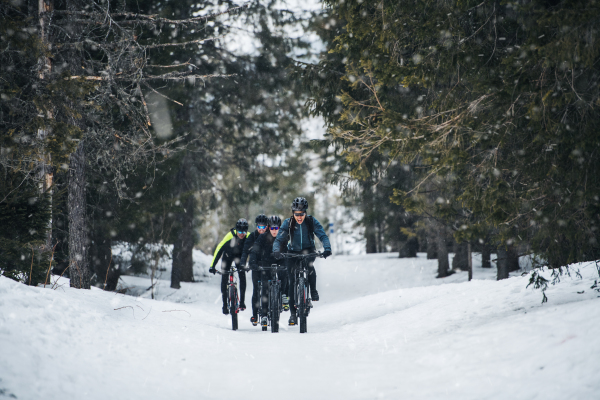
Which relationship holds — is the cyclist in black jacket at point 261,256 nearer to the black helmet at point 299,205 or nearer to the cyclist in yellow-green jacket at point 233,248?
the cyclist in yellow-green jacket at point 233,248

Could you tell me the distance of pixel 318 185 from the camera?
2289 cm

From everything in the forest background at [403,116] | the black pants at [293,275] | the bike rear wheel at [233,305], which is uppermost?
the forest background at [403,116]

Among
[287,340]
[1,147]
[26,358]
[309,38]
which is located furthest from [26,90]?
[309,38]

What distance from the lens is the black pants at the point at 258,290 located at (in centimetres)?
831

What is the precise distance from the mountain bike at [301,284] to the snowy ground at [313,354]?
47 centimetres

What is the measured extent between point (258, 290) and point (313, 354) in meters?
3.56

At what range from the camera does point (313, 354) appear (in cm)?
541

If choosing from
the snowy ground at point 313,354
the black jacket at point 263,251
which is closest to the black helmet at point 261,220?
the black jacket at point 263,251

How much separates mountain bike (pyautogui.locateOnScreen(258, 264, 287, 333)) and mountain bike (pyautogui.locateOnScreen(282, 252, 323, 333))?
292mm

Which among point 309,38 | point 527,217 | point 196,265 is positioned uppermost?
point 309,38

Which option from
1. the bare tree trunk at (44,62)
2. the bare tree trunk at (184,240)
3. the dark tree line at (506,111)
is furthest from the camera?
the bare tree trunk at (184,240)

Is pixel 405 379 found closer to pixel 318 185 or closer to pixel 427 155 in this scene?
pixel 427 155

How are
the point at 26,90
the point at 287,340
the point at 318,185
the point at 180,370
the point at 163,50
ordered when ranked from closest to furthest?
the point at 180,370 < the point at 287,340 < the point at 26,90 < the point at 163,50 < the point at 318,185

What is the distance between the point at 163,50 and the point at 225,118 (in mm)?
5981
